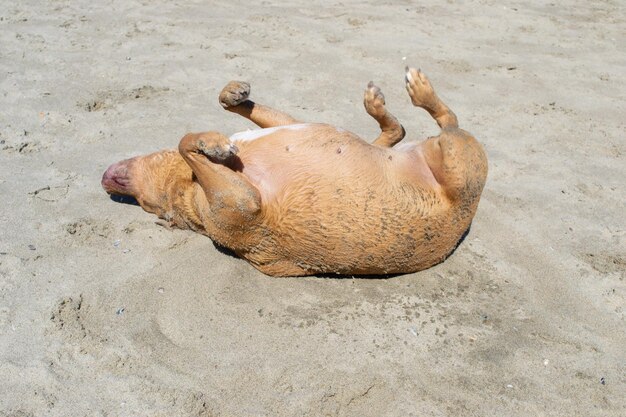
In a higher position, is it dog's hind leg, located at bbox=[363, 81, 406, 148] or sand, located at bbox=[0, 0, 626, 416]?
dog's hind leg, located at bbox=[363, 81, 406, 148]

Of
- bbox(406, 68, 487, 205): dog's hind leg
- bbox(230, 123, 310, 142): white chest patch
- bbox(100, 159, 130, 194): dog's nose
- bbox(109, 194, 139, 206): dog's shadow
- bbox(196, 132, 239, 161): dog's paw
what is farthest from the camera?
bbox(109, 194, 139, 206): dog's shadow

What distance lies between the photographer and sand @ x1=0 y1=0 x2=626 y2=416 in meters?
A: 3.54

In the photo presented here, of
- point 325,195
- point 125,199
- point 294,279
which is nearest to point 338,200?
point 325,195

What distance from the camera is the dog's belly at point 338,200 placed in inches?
151

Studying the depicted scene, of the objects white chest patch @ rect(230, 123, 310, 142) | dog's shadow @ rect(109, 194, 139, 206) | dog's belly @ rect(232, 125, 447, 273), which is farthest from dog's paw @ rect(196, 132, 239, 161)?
dog's shadow @ rect(109, 194, 139, 206)

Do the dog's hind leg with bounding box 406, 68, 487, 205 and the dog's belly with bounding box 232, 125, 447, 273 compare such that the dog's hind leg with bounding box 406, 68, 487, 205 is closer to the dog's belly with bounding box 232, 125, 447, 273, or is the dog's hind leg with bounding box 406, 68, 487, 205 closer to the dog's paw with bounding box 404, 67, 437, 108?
the dog's belly with bounding box 232, 125, 447, 273

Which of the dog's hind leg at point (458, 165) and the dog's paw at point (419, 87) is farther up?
the dog's paw at point (419, 87)

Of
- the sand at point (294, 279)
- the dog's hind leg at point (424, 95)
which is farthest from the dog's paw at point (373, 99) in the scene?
the sand at point (294, 279)

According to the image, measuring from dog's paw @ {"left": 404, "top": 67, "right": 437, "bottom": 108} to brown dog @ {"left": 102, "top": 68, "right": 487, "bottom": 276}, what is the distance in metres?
0.54

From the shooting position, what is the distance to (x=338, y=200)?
3.83 meters

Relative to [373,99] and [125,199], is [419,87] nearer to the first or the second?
[373,99]

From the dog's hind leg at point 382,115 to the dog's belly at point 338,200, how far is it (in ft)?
1.87

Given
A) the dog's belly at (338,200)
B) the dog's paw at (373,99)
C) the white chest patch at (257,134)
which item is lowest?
the dog's belly at (338,200)

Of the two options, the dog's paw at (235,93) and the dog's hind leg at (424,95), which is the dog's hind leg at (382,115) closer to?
the dog's hind leg at (424,95)
